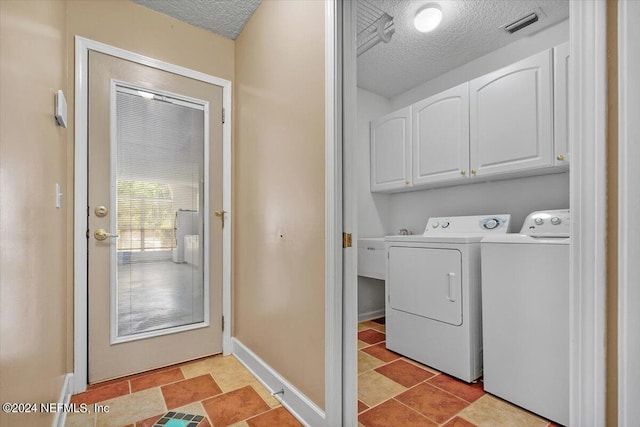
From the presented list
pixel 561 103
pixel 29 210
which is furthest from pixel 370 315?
pixel 29 210

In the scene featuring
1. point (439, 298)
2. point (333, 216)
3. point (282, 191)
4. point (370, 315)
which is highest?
point (282, 191)

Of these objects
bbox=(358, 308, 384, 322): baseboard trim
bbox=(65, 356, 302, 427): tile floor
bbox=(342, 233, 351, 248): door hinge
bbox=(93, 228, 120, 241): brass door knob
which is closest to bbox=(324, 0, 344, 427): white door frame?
bbox=(342, 233, 351, 248): door hinge

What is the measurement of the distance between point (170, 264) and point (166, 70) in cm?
138

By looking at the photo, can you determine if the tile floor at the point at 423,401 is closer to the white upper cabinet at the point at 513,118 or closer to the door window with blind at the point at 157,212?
the door window with blind at the point at 157,212

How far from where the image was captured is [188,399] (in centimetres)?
178

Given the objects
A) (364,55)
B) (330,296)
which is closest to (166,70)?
(364,55)

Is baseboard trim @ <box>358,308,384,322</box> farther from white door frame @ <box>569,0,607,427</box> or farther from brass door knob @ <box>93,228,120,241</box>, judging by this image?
white door frame @ <box>569,0,607,427</box>

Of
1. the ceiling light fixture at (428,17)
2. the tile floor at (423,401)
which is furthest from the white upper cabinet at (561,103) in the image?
the tile floor at (423,401)

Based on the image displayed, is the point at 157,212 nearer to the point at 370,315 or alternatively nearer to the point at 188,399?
the point at 188,399

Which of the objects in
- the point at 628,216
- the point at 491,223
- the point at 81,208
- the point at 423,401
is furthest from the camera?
the point at 491,223

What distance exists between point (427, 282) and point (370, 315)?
4.43 feet

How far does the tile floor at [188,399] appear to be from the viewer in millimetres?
1585

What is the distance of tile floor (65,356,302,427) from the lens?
1585 millimetres

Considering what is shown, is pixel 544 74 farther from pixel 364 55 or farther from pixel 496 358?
pixel 496 358
